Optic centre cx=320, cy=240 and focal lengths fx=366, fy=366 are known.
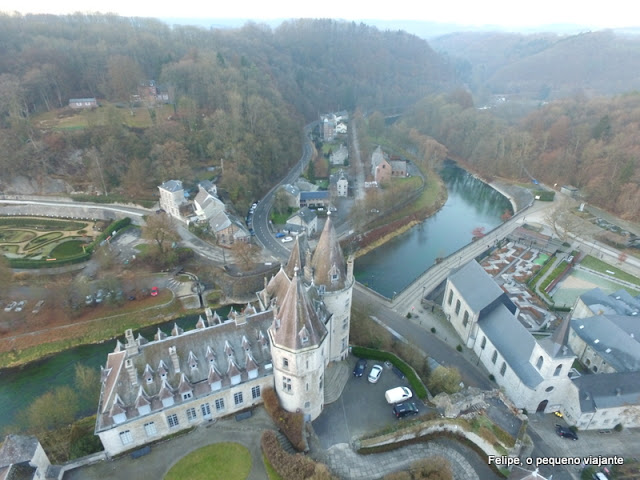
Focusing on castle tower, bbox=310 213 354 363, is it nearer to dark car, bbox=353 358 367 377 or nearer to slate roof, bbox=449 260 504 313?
dark car, bbox=353 358 367 377

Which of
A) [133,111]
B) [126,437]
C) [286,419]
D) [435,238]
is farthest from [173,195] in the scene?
[435,238]

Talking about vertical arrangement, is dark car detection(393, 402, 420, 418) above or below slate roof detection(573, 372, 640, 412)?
below

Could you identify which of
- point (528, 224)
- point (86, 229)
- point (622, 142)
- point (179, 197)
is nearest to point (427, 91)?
point (622, 142)

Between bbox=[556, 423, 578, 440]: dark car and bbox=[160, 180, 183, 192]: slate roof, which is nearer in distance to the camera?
bbox=[556, 423, 578, 440]: dark car

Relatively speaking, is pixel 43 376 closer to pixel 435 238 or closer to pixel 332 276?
pixel 332 276

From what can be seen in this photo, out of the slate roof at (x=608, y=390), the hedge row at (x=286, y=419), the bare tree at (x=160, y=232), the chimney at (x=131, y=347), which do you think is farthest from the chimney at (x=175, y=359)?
the slate roof at (x=608, y=390)

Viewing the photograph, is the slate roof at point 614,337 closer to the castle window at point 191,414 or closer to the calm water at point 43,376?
the castle window at point 191,414

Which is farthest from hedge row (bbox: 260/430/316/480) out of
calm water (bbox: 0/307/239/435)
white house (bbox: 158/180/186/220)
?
white house (bbox: 158/180/186/220)
